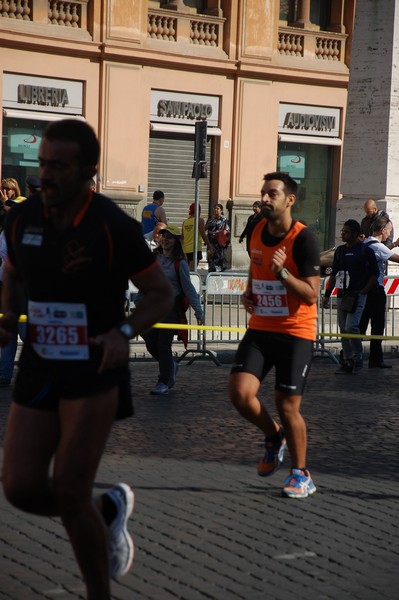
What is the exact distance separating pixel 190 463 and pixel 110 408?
4.10m

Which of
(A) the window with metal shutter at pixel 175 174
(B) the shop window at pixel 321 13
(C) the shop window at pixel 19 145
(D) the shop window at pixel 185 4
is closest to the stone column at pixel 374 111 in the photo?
(C) the shop window at pixel 19 145

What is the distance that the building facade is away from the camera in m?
30.1

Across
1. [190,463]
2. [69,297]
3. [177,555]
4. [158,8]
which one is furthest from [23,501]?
[158,8]

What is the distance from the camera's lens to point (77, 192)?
181 inches

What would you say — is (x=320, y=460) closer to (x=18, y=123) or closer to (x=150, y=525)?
(x=150, y=525)

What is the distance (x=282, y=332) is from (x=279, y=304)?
162 mm

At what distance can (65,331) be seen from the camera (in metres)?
4.59

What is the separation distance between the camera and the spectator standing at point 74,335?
4500 mm

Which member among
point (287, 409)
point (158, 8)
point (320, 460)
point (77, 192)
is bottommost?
point (320, 460)

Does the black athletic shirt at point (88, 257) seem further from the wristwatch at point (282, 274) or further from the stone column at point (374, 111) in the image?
the stone column at point (374, 111)

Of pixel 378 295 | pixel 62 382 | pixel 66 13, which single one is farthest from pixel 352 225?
pixel 66 13

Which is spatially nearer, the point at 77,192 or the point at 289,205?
the point at 77,192

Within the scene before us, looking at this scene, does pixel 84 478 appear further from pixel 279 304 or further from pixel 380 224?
pixel 380 224

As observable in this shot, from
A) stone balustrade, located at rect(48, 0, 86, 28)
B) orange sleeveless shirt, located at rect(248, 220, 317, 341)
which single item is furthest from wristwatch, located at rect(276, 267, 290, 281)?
stone balustrade, located at rect(48, 0, 86, 28)
